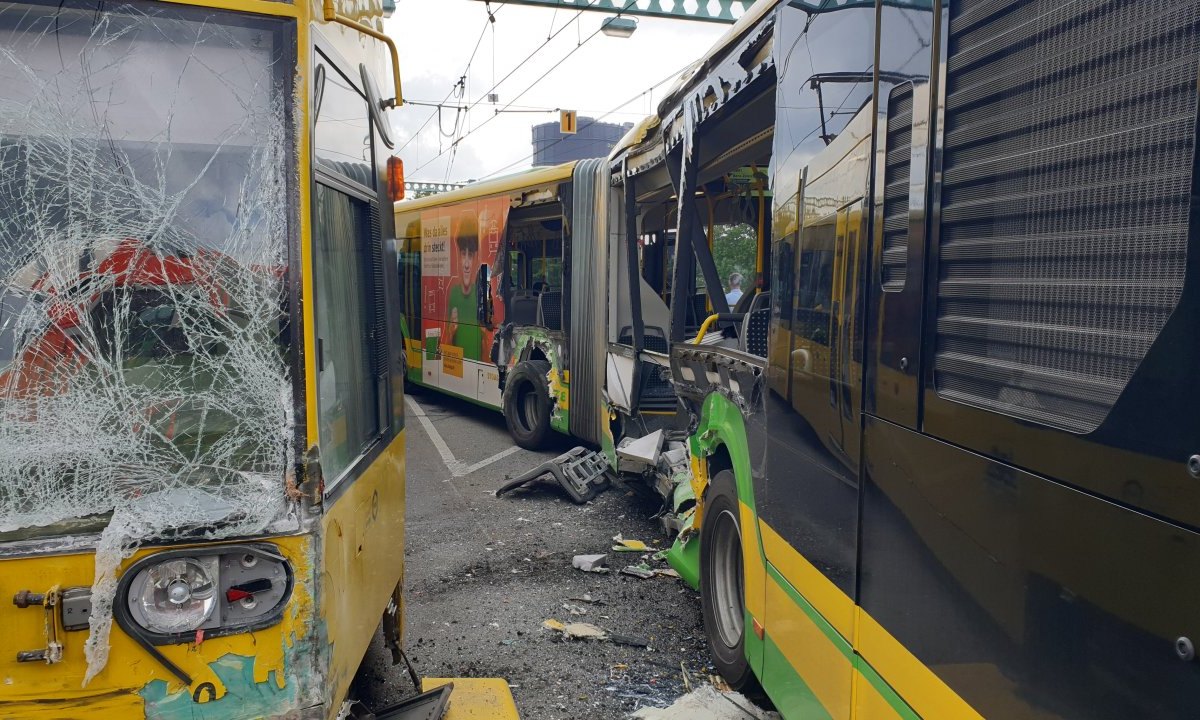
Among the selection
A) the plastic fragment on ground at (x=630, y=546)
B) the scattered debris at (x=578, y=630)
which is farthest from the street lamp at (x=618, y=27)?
the scattered debris at (x=578, y=630)

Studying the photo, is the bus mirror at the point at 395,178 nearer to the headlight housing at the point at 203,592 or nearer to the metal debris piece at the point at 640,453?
the headlight housing at the point at 203,592

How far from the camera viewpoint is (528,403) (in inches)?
408

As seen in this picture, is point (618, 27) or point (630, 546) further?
point (618, 27)

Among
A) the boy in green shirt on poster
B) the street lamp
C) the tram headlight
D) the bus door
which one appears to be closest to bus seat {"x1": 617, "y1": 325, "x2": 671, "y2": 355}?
the boy in green shirt on poster

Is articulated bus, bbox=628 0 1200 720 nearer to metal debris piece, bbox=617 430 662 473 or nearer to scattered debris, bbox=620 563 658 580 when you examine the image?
scattered debris, bbox=620 563 658 580

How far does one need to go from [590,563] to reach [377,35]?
391 cm

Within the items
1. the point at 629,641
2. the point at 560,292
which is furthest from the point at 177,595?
the point at 560,292

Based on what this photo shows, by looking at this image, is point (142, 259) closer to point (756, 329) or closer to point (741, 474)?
point (741, 474)

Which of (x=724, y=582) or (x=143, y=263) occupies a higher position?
(x=143, y=263)

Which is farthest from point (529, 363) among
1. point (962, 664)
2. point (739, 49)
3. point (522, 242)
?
point (962, 664)

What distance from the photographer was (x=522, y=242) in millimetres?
10805

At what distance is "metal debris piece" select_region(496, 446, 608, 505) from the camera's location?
7738mm

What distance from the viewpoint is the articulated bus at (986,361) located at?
1382mm

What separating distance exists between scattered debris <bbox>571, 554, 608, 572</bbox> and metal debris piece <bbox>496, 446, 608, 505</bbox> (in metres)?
1.64
